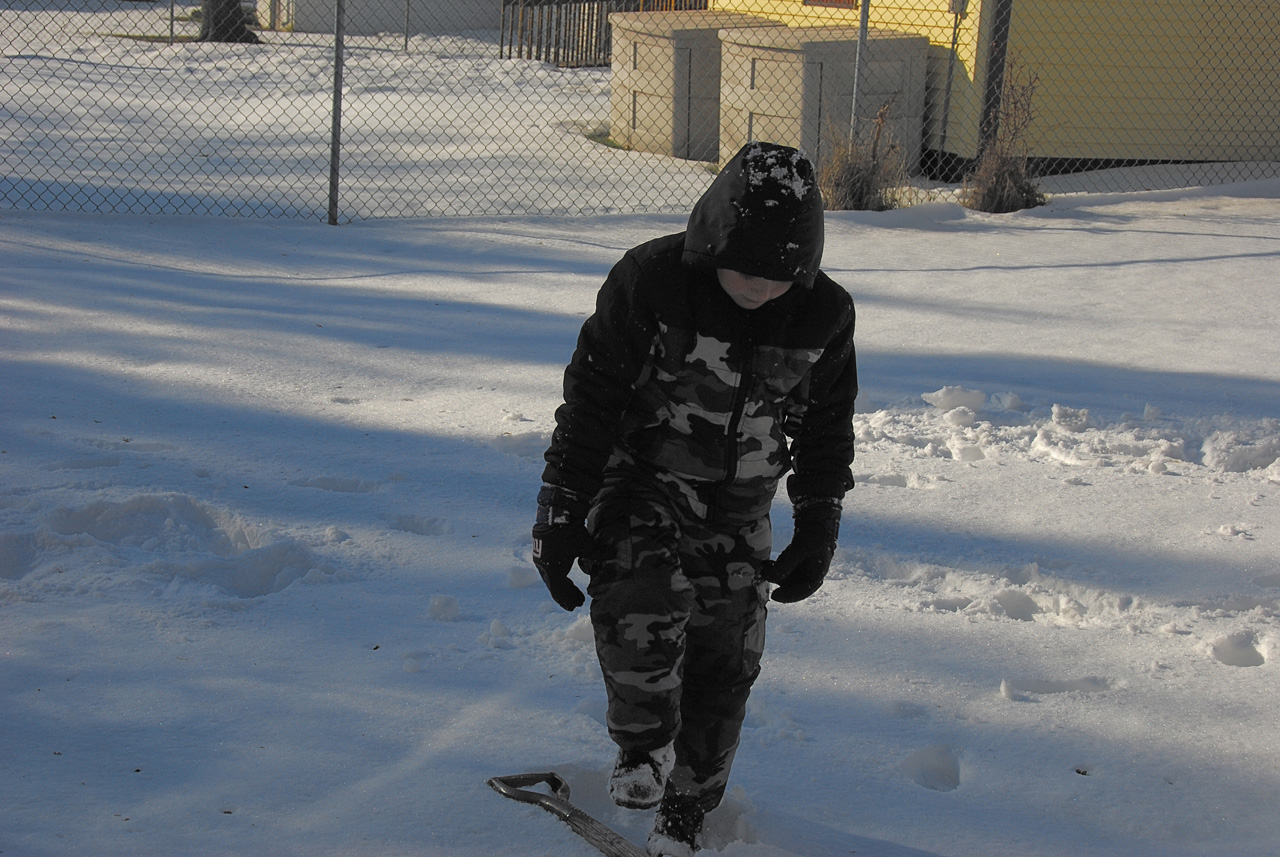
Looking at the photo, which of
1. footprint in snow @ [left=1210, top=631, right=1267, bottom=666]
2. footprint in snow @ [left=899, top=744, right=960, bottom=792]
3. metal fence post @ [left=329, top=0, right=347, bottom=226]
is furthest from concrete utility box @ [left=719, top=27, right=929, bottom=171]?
footprint in snow @ [left=899, top=744, right=960, bottom=792]

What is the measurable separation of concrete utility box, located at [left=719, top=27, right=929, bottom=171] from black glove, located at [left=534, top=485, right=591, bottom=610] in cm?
782

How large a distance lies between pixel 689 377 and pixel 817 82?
825cm

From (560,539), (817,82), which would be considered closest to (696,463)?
(560,539)

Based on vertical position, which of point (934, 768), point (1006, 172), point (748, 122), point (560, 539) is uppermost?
point (748, 122)

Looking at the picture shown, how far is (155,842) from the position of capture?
1987 millimetres

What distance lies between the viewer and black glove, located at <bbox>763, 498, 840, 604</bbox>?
2115 millimetres

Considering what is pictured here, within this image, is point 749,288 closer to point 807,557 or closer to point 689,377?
point 689,377

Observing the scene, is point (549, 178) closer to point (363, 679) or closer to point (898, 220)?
point (898, 220)

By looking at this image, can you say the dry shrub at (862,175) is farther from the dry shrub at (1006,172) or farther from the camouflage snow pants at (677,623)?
the camouflage snow pants at (677,623)

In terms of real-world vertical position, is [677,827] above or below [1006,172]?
below

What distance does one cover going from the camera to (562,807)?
7.00ft

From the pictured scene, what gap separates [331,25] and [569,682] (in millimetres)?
21852

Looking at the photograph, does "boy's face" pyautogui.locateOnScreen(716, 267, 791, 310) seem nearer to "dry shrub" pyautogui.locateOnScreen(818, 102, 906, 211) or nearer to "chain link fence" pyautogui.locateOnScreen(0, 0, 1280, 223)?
"chain link fence" pyautogui.locateOnScreen(0, 0, 1280, 223)

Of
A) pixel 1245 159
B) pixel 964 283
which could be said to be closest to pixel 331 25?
pixel 1245 159
